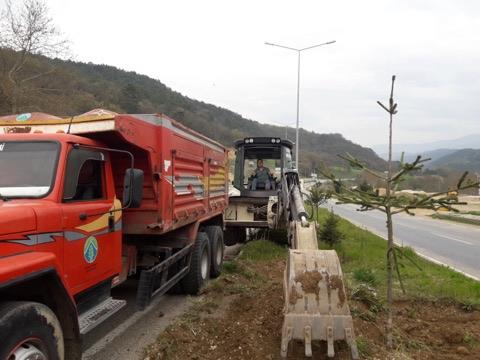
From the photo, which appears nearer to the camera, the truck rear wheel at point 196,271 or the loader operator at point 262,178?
the truck rear wheel at point 196,271

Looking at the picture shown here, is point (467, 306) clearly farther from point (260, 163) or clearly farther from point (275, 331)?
point (260, 163)

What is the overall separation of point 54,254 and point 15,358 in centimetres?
90

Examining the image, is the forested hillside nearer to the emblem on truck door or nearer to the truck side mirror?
the truck side mirror

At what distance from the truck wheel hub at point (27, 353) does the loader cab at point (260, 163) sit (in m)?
9.55

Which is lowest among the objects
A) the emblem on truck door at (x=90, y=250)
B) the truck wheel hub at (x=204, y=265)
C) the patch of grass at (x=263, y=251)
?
the patch of grass at (x=263, y=251)

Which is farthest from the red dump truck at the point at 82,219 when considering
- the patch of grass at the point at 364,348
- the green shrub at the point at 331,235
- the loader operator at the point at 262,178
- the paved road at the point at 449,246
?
the paved road at the point at 449,246

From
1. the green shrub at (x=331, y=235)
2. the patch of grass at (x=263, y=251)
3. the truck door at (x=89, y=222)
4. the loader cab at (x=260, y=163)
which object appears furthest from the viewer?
the loader cab at (x=260, y=163)

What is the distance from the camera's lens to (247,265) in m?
9.62

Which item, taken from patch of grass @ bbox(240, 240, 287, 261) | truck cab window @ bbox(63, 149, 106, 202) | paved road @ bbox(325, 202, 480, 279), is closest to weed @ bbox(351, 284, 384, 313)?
truck cab window @ bbox(63, 149, 106, 202)

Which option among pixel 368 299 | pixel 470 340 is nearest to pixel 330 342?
pixel 470 340

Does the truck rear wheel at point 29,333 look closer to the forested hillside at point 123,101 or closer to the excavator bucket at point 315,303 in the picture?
the excavator bucket at point 315,303

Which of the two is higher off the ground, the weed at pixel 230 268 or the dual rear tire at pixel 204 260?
the dual rear tire at pixel 204 260

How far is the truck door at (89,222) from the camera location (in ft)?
13.1

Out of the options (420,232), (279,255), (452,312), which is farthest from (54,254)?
(420,232)
